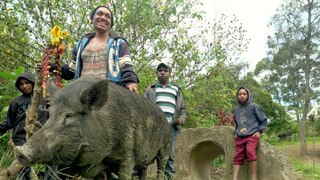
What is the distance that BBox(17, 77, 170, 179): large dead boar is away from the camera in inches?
62.7

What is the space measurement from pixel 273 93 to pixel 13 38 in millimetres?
29215

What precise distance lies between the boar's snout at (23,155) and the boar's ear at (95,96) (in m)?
0.34

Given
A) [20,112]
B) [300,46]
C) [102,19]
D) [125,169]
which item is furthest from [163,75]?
[300,46]

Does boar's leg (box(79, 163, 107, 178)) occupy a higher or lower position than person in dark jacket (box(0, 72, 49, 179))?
lower

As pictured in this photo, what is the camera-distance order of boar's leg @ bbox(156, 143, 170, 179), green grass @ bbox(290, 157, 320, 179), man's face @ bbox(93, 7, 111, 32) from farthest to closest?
green grass @ bbox(290, 157, 320, 179) < man's face @ bbox(93, 7, 111, 32) < boar's leg @ bbox(156, 143, 170, 179)

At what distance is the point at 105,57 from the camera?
2363mm

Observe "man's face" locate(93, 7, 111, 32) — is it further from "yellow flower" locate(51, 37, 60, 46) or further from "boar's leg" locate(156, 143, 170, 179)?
"boar's leg" locate(156, 143, 170, 179)

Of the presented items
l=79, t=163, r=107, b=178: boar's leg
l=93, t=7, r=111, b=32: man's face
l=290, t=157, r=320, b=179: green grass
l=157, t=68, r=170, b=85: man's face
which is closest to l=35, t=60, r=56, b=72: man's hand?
l=93, t=7, r=111, b=32: man's face

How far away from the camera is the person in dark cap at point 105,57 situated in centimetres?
234

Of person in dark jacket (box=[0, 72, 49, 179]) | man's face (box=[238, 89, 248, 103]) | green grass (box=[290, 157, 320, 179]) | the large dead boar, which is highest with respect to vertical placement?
man's face (box=[238, 89, 248, 103])

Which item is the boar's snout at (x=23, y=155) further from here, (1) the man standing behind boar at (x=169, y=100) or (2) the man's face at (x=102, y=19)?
(1) the man standing behind boar at (x=169, y=100)

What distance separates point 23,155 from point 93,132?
1.10 feet

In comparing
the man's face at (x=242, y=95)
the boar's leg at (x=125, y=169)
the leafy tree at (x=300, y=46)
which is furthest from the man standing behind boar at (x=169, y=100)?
the leafy tree at (x=300, y=46)

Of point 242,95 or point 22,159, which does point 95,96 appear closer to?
point 22,159
